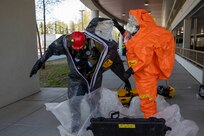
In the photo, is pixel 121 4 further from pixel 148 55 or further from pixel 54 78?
pixel 148 55

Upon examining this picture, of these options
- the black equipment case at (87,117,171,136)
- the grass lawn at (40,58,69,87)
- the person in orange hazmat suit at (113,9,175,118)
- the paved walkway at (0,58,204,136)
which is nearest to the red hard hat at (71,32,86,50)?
the person in orange hazmat suit at (113,9,175,118)

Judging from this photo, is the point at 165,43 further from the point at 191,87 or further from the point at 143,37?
the point at 191,87

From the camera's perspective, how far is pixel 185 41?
48.1 ft

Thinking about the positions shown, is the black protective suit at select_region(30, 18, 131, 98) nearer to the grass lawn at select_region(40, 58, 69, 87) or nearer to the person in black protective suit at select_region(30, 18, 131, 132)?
the person in black protective suit at select_region(30, 18, 131, 132)

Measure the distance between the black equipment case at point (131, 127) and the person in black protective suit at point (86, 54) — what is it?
2.76 ft

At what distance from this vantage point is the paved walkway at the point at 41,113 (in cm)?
416

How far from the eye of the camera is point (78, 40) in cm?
342

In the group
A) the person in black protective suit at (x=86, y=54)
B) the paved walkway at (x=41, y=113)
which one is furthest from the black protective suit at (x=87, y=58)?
the paved walkway at (x=41, y=113)

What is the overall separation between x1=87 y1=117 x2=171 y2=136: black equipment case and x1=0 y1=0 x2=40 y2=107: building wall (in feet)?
12.0

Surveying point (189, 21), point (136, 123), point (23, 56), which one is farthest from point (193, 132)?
point (189, 21)

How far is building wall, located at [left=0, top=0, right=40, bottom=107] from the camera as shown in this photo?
18.5 ft

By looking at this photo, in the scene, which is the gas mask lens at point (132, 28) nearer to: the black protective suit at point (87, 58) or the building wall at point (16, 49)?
the black protective suit at point (87, 58)

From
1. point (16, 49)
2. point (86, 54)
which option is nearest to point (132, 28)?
point (86, 54)

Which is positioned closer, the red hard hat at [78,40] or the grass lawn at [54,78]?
the red hard hat at [78,40]
